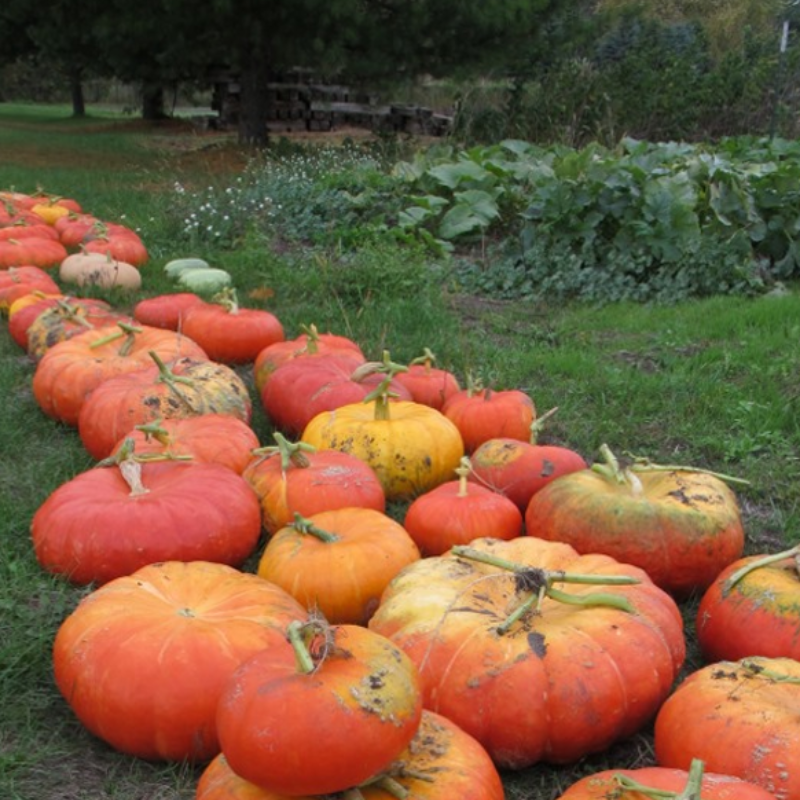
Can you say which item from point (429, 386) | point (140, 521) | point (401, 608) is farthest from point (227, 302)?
point (401, 608)

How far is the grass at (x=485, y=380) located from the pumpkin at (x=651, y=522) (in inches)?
7.8

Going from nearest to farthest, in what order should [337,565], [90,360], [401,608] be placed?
[401,608] < [337,565] < [90,360]

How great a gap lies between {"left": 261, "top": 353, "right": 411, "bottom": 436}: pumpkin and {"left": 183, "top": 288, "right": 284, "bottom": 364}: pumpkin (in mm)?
781

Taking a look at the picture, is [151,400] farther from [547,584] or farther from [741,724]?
[741,724]

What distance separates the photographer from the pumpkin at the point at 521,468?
3639mm

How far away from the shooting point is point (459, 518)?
10.8 ft

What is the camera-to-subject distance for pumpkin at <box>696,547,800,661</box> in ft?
8.87

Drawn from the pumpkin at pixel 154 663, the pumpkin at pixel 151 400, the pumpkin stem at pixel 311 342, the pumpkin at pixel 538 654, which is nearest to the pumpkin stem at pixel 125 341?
the pumpkin at pixel 151 400

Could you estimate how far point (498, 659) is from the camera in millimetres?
2453

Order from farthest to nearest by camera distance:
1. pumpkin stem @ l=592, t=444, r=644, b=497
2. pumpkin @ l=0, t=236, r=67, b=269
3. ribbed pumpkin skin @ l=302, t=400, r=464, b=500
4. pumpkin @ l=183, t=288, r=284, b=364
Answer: pumpkin @ l=0, t=236, r=67, b=269
pumpkin @ l=183, t=288, r=284, b=364
ribbed pumpkin skin @ l=302, t=400, r=464, b=500
pumpkin stem @ l=592, t=444, r=644, b=497

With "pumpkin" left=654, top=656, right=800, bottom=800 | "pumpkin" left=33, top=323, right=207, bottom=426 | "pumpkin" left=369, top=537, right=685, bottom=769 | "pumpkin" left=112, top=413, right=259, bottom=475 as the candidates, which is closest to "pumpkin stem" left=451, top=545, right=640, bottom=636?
"pumpkin" left=369, top=537, right=685, bottom=769

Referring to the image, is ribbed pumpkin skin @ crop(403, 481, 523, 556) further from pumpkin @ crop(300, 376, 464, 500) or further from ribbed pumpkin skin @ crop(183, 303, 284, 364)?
ribbed pumpkin skin @ crop(183, 303, 284, 364)

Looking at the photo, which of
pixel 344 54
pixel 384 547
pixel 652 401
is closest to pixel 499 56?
pixel 344 54

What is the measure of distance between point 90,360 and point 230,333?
0.93 metres
